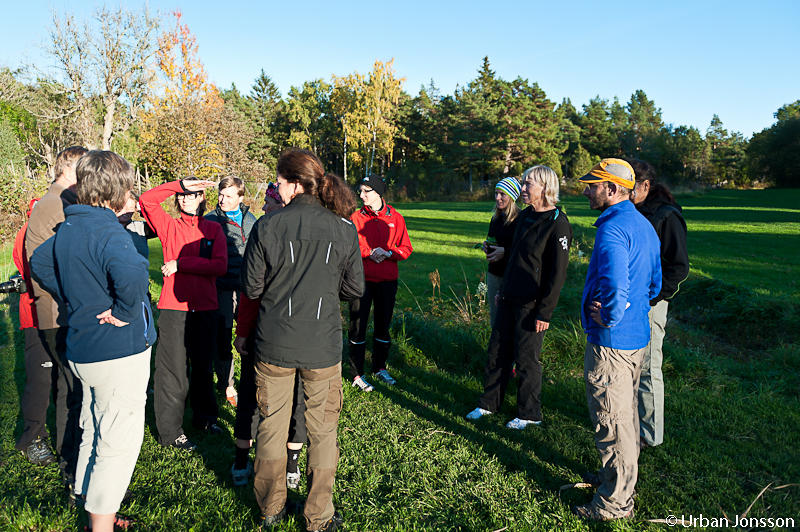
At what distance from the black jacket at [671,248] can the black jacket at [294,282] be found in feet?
8.94

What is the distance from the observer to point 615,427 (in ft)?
10.3

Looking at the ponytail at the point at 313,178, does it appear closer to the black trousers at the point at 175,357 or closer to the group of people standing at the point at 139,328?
the group of people standing at the point at 139,328

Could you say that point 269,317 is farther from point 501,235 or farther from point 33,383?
point 501,235

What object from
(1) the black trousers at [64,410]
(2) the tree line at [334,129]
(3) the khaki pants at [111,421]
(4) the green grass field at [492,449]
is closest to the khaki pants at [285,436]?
(4) the green grass field at [492,449]

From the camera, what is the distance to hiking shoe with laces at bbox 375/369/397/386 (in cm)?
568

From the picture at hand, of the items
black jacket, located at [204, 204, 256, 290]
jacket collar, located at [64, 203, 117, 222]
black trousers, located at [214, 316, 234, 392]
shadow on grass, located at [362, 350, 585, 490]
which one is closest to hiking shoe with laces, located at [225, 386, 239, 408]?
black trousers, located at [214, 316, 234, 392]

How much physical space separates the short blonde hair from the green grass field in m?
2.12

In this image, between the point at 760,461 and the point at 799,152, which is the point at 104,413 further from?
the point at 799,152

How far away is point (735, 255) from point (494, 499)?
49.6 ft

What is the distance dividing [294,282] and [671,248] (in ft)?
10.1

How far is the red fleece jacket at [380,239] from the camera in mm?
5566

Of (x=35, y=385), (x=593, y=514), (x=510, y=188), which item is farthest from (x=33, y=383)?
(x=510, y=188)

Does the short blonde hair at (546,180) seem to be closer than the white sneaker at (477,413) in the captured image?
Yes

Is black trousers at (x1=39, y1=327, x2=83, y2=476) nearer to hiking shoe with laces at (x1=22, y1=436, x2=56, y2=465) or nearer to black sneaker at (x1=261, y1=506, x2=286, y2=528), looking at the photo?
hiking shoe with laces at (x1=22, y1=436, x2=56, y2=465)
